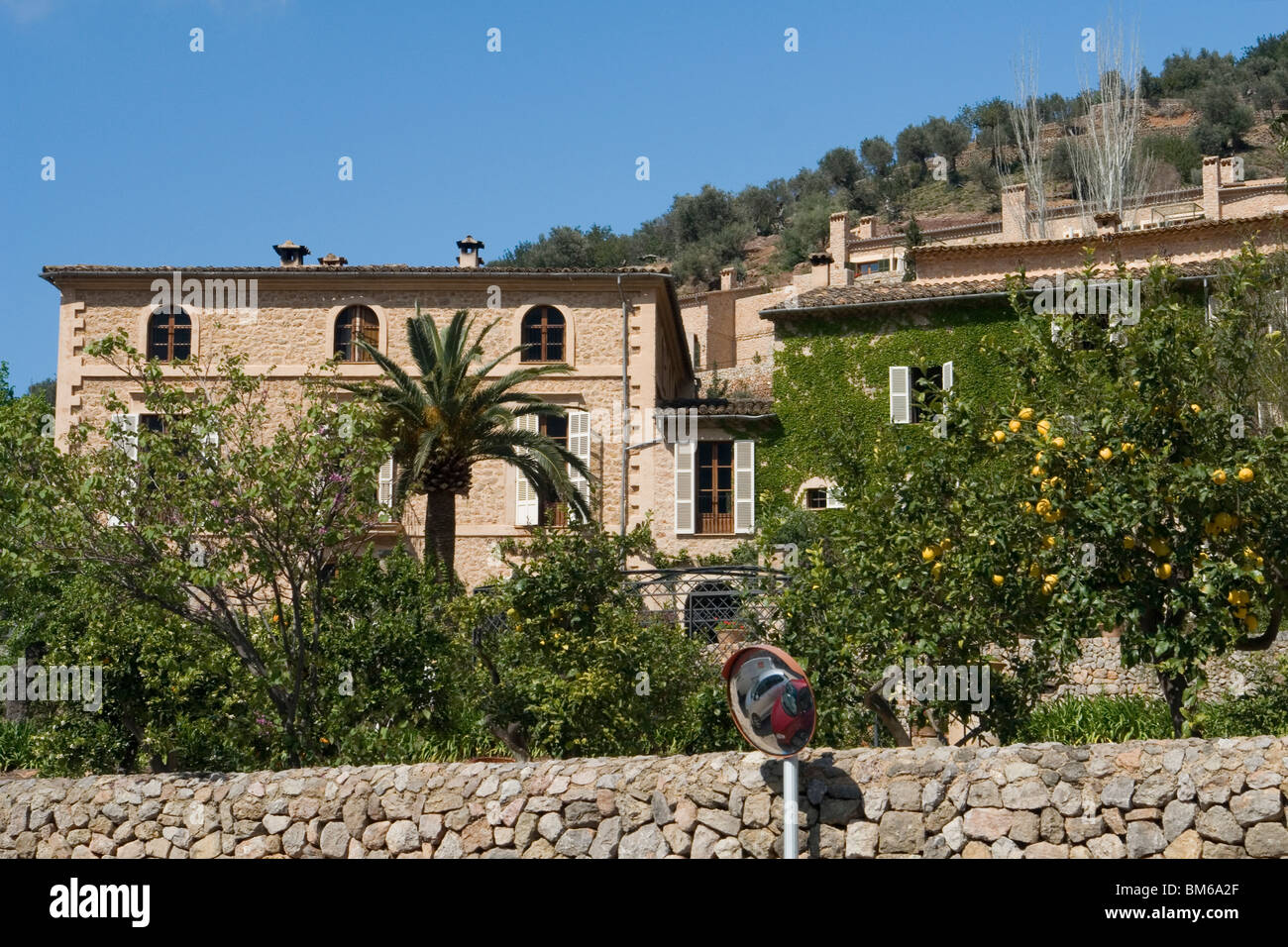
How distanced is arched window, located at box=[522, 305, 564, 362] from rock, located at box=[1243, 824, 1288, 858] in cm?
2277

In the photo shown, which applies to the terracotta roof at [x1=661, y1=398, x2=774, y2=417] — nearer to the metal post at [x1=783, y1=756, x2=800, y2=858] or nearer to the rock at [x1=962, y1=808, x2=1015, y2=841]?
the rock at [x1=962, y1=808, x2=1015, y2=841]

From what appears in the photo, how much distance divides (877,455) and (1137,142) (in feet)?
159

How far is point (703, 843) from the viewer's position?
9.12 metres

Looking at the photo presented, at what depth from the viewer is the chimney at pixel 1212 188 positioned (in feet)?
149

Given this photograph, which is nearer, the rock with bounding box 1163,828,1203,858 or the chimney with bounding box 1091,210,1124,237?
the rock with bounding box 1163,828,1203,858

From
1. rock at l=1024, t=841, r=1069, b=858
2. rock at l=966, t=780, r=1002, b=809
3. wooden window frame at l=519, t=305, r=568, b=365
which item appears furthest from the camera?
wooden window frame at l=519, t=305, r=568, b=365

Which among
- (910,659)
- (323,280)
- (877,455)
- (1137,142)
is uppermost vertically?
(1137,142)

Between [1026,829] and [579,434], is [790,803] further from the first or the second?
[579,434]

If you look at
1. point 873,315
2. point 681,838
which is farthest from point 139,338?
point 681,838

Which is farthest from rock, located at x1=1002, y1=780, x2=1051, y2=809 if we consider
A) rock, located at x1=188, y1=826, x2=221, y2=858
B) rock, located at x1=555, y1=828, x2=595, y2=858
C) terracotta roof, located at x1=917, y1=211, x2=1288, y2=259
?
terracotta roof, located at x1=917, y1=211, x2=1288, y2=259

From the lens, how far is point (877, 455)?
498 inches

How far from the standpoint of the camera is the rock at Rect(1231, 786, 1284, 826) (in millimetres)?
8219
